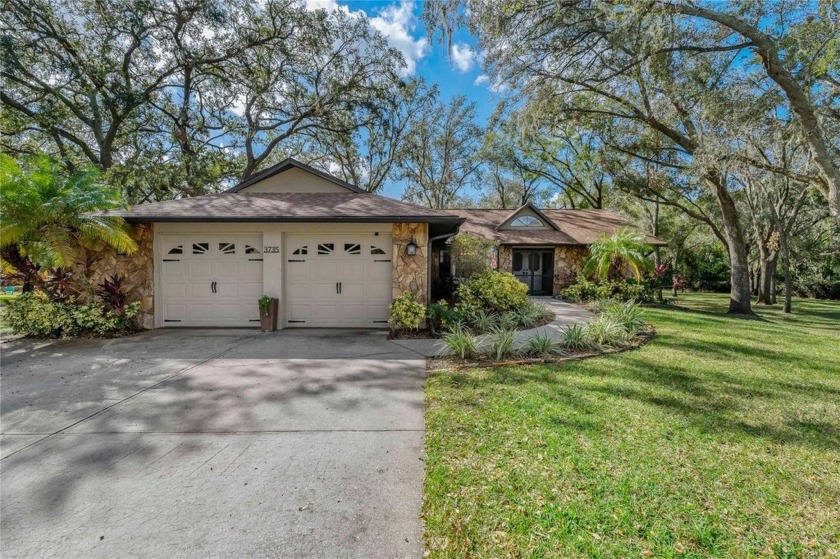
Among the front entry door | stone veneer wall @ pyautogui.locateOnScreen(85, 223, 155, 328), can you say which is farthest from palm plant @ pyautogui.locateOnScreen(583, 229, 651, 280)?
stone veneer wall @ pyautogui.locateOnScreen(85, 223, 155, 328)

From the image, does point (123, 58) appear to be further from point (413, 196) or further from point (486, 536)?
point (486, 536)

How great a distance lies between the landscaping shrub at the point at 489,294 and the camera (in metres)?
9.09

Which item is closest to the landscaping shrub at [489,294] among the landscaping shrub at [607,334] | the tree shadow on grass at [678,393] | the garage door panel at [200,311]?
the landscaping shrub at [607,334]

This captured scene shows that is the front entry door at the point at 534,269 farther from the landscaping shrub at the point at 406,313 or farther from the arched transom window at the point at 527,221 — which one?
the landscaping shrub at the point at 406,313

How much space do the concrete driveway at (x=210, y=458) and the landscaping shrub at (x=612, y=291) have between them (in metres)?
10.8

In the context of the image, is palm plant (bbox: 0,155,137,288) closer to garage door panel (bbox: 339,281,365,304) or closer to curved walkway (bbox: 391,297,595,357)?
garage door panel (bbox: 339,281,365,304)

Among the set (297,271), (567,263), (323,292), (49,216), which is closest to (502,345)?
(323,292)

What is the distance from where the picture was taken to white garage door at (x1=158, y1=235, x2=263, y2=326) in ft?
28.0

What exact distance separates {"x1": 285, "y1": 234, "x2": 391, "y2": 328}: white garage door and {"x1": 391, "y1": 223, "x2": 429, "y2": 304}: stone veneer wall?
0.31 m

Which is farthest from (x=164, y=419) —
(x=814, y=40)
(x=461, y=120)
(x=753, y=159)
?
(x=461, y=120)

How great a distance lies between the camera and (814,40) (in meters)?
6.42

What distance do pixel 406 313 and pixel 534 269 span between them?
11.2 m

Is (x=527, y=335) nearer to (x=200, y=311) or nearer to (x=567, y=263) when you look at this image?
(x=200, y=311)

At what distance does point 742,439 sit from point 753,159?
26.7 ft
